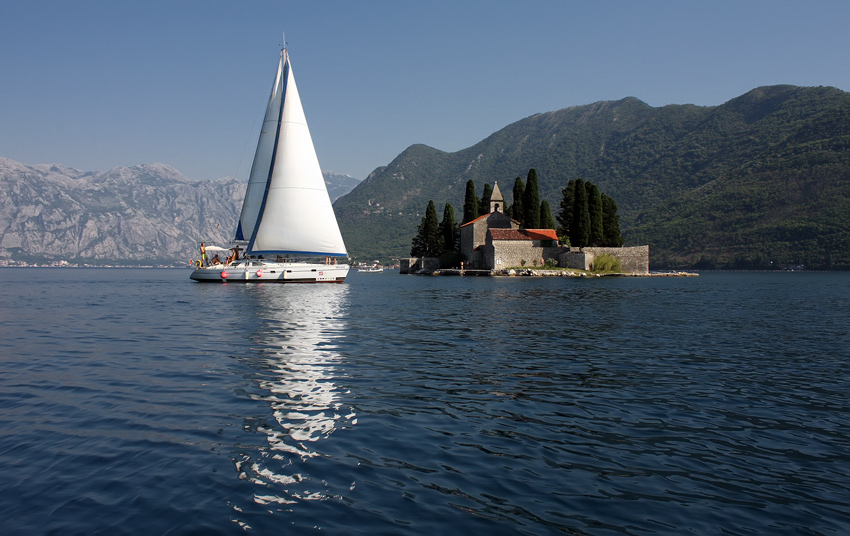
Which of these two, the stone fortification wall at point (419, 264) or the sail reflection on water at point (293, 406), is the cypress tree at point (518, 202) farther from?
the sail reflection on water at point (293, 406)

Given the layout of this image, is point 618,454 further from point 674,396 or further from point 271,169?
point 271,169

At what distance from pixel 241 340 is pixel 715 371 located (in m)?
12.2

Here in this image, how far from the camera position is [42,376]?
11.3 meters

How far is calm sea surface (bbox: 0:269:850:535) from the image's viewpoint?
4922 mm

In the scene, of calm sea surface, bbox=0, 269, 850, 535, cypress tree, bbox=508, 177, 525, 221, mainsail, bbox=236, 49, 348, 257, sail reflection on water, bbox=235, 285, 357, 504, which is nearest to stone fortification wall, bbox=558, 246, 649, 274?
cypress tree, bbox=508, 177, 525, 221

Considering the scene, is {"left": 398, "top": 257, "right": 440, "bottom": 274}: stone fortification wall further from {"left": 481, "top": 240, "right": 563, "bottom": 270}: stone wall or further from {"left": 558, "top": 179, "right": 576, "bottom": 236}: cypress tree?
{"left": 558, "top": 179, "right": 576, "bottom": 236}: cypress tree

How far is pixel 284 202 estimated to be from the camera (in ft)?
141

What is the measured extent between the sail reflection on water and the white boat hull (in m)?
28.1

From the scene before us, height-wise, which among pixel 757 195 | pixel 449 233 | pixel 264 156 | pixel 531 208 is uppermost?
pixel 757 195

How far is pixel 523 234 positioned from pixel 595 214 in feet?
32.0

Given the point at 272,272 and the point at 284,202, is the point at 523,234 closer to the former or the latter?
the point at 272,272

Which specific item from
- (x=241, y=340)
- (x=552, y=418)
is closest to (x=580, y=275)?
(x=241, y=340)

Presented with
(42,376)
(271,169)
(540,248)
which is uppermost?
(271,169)

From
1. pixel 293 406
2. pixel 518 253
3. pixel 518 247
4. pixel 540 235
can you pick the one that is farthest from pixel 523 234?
pixel 293 406
